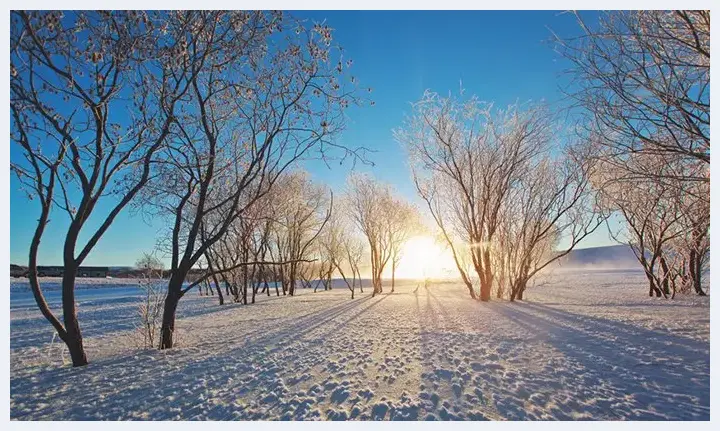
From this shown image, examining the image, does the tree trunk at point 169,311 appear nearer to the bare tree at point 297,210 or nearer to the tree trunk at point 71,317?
the tree trunk at point 71,317

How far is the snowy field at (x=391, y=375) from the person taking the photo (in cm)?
329

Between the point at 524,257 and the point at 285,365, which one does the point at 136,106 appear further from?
the point at 524,257

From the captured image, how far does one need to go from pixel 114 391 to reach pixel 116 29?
4735 millimetres

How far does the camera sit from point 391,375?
426 cm

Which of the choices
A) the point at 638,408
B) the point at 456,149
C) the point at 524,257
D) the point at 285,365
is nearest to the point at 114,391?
the point at 285,365

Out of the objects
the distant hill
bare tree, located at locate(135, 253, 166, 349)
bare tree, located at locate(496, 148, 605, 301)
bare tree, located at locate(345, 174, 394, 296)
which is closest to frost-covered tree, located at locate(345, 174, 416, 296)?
bare tree, located at locate(345, 174, 394, 296)

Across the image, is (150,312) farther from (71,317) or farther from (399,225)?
(399,225)

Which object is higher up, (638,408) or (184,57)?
(184,57)

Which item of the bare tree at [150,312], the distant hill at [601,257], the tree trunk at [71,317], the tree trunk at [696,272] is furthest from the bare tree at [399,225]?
the distant hill at [601,257]

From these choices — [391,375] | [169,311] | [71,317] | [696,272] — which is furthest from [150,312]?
[696,272]

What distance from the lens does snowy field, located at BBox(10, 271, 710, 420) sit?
3.29m

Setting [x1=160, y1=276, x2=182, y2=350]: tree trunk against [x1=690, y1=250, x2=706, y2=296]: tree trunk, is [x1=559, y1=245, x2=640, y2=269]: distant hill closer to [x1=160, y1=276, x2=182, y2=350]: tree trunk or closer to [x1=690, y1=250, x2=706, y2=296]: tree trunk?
[x1=690, y1=250, x2=706, y2=296]: tree trunk

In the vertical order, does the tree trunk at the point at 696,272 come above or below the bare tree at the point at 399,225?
below

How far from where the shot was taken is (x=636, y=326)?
22.1 feet
